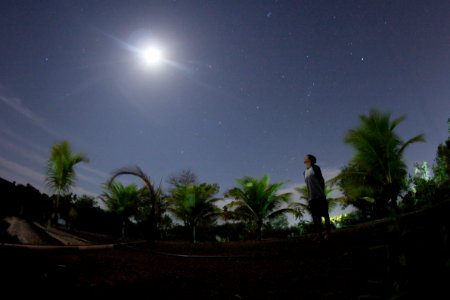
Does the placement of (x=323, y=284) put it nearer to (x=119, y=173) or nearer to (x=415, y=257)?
(x=415, y=257)

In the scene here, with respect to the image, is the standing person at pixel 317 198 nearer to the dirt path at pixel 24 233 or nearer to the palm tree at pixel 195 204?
the dirt path at pixel 24 233

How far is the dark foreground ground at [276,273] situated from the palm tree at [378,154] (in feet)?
21.4

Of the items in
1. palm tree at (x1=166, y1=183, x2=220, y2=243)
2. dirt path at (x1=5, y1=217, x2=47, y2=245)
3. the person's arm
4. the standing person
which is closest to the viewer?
dirt path at (x1=5, y1=217, x2=47, y2=245)

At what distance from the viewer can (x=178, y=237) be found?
17.1 m

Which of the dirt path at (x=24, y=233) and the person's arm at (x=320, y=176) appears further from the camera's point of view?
the person's arm at (x=320, y=176)

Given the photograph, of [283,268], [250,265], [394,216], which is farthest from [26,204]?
[394,216]

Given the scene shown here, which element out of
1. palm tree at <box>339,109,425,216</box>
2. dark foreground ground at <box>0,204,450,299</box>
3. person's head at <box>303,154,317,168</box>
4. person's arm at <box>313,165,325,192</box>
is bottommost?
dark foreground ground at <box>0,204,450,299</box>

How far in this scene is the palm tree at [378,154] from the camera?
10078mm

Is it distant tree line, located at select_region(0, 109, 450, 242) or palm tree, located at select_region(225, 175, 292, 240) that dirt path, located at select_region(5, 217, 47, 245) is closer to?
distant tree line, located at select_region(0, 109, 450, 242)

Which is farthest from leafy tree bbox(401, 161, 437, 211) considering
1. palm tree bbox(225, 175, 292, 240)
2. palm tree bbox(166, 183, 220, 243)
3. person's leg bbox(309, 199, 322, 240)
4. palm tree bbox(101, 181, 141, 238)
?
palm tree bbox(101, 181, 141, 238)

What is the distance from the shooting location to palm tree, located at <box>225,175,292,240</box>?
40.6ft

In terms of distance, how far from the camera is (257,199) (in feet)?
40.7

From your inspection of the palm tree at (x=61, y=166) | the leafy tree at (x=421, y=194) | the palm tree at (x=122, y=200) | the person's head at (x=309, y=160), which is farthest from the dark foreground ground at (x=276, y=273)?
the palm tree at (x=122, y=200)

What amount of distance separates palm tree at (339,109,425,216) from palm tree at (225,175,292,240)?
3.13m
